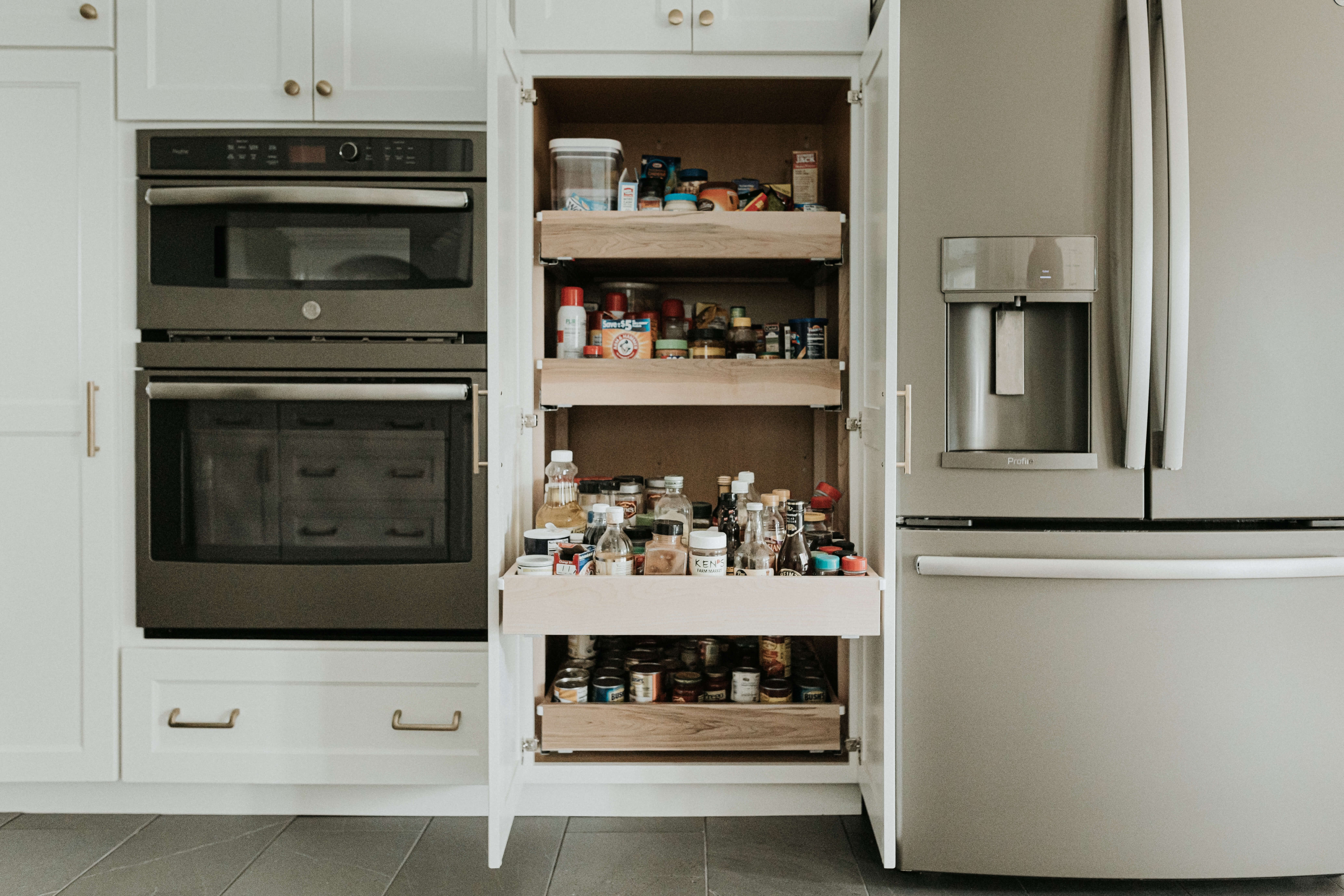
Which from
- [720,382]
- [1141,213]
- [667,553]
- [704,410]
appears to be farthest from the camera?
[704,410]

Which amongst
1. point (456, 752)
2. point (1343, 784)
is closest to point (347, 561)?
point (456, 752)

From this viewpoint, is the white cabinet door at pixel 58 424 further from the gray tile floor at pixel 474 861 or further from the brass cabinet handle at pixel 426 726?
the brass cabinet handle at pixel 426 726

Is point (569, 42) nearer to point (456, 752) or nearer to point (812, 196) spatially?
point (812, 196)

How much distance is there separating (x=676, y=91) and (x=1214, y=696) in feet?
5.36

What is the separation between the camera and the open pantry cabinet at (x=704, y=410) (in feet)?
4.67

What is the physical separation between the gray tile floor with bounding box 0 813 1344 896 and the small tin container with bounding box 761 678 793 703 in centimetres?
27

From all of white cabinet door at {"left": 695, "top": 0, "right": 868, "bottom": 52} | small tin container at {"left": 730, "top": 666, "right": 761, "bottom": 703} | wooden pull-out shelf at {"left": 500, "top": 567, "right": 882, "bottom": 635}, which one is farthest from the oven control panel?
small tin container at {"left": 730, "top": 666, "right": 761, "bottom": 703}

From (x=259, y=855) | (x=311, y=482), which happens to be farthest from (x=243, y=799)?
(x=311, y=482)

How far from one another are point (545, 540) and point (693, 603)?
313mm

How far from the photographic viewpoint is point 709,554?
4.73 feet

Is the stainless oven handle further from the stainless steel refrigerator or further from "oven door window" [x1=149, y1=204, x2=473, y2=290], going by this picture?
the stainless steel refrigerator

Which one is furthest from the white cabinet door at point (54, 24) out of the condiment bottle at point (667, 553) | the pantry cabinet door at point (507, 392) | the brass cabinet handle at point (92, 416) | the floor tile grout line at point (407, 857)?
the floor tile grout line at point (407, 857)

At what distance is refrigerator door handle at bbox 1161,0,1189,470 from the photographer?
134 centimetres

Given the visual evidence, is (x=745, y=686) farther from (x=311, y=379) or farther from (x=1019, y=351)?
(x=311, y=379)
